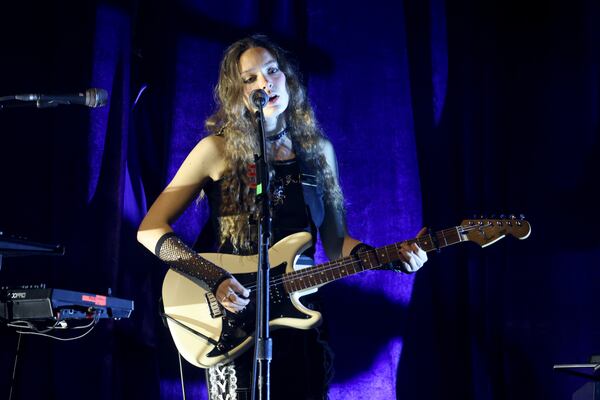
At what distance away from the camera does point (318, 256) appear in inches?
149

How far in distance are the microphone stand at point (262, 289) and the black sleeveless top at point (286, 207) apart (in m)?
0.48

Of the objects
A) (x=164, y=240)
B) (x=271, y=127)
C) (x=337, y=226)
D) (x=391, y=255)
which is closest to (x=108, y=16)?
(x=271, y=127)

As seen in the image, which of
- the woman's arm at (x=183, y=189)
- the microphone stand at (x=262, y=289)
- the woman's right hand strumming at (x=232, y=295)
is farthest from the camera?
the woman's arm at (x=183, y=189)

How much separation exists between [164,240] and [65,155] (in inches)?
37.0

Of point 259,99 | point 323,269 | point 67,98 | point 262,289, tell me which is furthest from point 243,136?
point 262,289

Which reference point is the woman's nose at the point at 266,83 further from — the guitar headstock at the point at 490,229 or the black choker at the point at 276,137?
the guitar headstock at the point at 490,229

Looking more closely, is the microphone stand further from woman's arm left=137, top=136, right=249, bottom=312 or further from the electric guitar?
woman's arm left=137, top=136, right=249, bottom=312

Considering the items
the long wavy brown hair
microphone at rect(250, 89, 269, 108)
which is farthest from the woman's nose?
microphone at rect(250, 89, 269, 108)

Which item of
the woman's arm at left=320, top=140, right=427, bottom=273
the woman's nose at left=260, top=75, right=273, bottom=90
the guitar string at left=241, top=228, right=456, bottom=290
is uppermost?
the woman's nose at left=260, top=75, right=273, bottom=90

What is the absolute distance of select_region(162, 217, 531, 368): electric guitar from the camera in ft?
9.14

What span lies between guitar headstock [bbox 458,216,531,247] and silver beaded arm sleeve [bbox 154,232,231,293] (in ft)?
3.35

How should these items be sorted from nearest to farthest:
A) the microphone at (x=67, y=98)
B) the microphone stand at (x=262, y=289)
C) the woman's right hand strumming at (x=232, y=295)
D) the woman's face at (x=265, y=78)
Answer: the microphone stand at (x=262, y=289) → the microphone at (x=67, y=98) → the woman's right hand strumming at (x=232, y=295) → the woman's face at (x=265, y=78)

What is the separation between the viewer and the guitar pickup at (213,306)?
2857 mm

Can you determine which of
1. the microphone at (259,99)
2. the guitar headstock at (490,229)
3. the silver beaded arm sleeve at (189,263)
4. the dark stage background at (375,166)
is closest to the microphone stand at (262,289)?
the microphone at (259,99)
